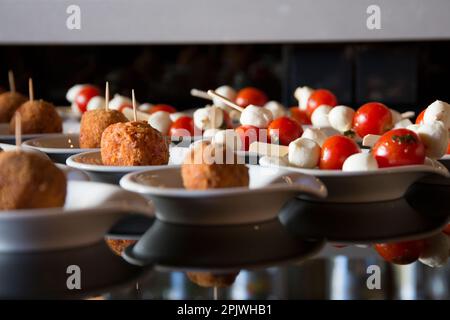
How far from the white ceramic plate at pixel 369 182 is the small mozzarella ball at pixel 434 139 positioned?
70 mm

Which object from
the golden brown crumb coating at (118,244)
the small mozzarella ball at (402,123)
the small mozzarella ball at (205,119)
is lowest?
the golden brown crumb coating at (118,244)

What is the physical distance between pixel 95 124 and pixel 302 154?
0.48m

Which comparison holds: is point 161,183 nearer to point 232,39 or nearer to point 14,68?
Result: point 232,39

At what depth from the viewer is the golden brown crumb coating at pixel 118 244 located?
Answer: 105cm

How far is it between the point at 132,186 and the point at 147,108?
121 cm

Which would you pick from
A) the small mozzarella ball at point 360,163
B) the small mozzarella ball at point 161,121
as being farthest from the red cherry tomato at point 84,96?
the small mozzarella ball at point 360,163

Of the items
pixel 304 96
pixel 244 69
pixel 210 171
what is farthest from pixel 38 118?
pixel 244 69

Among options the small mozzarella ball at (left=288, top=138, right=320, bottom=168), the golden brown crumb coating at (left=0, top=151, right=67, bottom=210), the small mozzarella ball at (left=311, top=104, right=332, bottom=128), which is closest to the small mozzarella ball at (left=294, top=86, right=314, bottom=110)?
the small mozzarella ball at (left=311, top=104, right=332, bottom=128)

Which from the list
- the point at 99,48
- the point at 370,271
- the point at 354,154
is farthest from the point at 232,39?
the point at 370,271

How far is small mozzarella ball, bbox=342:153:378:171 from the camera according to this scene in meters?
1.30

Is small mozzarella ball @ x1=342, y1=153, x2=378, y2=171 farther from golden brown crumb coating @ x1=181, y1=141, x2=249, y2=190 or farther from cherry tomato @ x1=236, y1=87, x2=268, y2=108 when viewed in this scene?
cherry tomato @ x1=236, y1=87, x2=268, y2=108

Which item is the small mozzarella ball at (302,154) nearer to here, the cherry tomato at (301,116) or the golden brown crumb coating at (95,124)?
the golden brown crumb coating at (95,124)

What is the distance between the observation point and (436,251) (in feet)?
3.43

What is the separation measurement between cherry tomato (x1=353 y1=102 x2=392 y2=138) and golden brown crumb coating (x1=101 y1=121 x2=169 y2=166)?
526 millimetres
